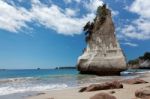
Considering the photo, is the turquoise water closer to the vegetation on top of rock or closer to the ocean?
the ocean

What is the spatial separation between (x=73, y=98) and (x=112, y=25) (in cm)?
3101

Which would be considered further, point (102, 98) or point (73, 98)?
point (73, 98)

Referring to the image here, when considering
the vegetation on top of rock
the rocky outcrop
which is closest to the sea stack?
the vegetation on top of rock

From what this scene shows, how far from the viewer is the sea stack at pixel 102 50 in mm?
38062

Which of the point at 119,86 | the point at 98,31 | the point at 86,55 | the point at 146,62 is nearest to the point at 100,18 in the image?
the point at 98,31

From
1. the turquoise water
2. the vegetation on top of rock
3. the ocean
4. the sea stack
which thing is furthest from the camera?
the vegetation on top of rock

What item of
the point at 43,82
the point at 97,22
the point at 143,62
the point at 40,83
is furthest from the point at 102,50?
the point at 143,62

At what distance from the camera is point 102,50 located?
133 ft

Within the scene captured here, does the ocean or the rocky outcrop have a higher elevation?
the rocky outcrop

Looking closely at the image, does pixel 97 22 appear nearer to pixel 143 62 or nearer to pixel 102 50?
pixel 102 50

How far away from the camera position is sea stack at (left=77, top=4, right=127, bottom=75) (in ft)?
125

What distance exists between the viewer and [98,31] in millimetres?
42594

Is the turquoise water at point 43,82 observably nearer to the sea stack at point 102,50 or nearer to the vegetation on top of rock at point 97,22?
the sea stack at point 102,50

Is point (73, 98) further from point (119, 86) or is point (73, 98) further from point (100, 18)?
point (100, 18)
